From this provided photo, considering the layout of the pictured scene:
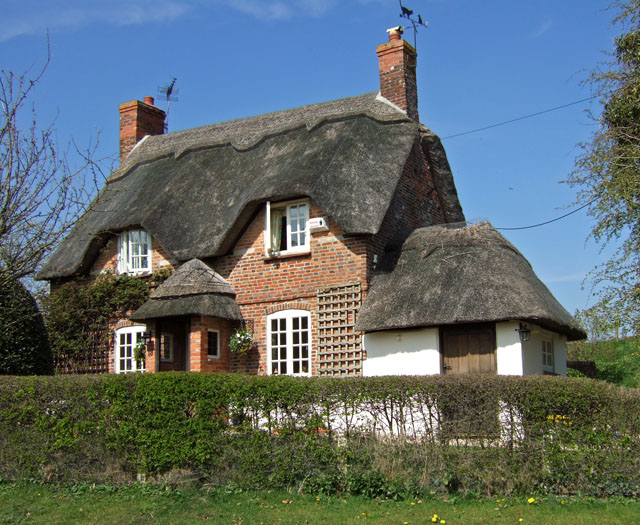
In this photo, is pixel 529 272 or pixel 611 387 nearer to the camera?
pixel 611 387

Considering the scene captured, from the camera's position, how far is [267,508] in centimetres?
846

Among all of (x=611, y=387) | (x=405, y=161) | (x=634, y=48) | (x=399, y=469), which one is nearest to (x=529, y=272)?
(x=405, y=161)

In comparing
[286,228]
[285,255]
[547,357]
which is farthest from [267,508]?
[547,357]

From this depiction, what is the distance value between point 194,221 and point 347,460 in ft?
29.7

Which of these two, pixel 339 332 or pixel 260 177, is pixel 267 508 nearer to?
pixel 339 332

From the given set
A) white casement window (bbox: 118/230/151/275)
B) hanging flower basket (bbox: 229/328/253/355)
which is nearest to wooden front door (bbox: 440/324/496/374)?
hanging flower basket (bbox: 229/328/253/355)

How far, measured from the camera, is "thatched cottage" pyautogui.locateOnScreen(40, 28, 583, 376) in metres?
13.6

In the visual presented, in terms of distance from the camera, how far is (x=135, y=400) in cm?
973

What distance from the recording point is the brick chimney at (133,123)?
22.6 meters

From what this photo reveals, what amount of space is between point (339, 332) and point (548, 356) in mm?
4470

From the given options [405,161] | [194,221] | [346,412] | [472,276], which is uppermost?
[405,161]

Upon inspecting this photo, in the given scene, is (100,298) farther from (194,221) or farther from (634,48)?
(634,48)

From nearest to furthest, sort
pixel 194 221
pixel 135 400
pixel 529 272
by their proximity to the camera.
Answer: pixel 135 400
pixel 529 272
pixel 194 221

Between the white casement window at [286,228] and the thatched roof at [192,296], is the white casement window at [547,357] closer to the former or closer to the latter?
the white casement window at [286,228]
